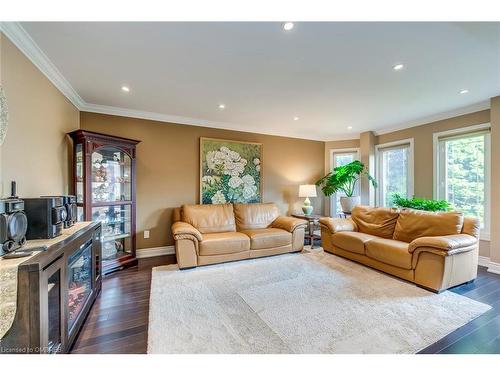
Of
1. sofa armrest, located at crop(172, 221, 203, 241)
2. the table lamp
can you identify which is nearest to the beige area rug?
sofa armrest, located at crop(172, 221, 203, 241)

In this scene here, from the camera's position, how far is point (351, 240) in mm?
3424

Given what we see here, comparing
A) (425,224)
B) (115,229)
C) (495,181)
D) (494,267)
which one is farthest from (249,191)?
(494,267)

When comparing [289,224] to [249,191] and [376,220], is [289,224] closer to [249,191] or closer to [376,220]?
[249,191]

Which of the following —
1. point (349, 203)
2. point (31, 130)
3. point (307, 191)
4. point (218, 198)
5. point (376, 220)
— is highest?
point (31, 130)

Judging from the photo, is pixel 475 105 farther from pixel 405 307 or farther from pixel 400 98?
pixel 405 307

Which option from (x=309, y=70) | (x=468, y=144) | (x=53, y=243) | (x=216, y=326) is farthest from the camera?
(x=468, y=144)

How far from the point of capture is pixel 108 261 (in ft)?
10.2

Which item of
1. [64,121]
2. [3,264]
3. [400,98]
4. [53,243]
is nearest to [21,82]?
[64,121]

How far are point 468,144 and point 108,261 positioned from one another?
228 inches

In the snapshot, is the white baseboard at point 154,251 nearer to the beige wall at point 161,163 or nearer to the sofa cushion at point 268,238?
the beige wall at point 161,163

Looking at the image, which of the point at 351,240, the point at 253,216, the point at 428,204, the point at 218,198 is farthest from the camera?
the point at 218,198

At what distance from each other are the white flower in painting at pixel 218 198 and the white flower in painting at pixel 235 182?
0.26 meters

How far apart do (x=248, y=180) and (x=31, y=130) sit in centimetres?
322

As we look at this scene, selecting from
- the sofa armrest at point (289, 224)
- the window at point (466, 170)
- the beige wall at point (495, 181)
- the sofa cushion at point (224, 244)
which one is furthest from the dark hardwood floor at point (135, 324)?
the sofa armrest at point (289, 224)
